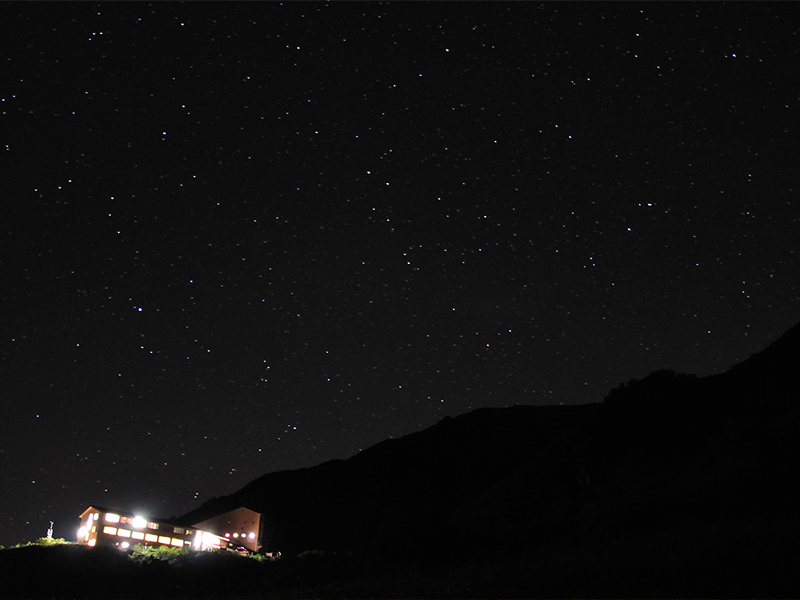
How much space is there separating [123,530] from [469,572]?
3047 cm

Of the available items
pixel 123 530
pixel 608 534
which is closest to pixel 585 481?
pixel 608 534

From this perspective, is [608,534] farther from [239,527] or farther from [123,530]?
[239,527]

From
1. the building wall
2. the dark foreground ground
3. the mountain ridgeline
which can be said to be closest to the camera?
the dark foreground ground

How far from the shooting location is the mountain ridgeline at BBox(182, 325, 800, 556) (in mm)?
34906

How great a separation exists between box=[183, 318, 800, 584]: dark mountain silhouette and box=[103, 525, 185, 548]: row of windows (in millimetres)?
17903

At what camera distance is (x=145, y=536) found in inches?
2132

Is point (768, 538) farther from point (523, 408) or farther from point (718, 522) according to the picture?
point (523, 408)

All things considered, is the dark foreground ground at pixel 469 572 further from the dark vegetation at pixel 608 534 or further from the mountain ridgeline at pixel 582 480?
the mountain ridgeline at pixel 582 480

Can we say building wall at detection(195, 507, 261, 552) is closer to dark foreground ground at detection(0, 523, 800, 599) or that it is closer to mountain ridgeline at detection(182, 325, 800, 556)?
mountain ridgeline at detection(182, 325, 800, 556)

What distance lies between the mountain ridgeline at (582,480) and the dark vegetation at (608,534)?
0.20 metres

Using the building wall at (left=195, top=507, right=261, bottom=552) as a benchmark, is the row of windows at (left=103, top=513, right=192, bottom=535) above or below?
above

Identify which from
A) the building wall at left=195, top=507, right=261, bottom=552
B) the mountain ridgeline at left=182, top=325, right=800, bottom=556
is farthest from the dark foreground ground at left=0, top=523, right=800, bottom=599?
the building wall at left=195, top=507, right=261, bottom=552

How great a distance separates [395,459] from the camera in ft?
438

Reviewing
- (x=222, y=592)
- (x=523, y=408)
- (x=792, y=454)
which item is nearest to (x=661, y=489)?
(x=792, y=454)
